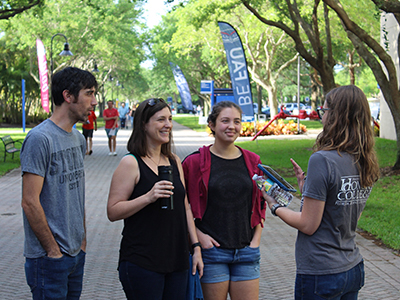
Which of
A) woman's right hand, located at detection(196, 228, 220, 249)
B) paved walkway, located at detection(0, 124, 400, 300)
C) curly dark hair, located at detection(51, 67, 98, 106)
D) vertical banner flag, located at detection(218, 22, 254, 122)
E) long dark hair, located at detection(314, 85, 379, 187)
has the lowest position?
paved walkway, located at detection(0, 124, 400, 300)

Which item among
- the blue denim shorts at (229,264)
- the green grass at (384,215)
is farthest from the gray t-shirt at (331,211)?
the green grass at (384,215)

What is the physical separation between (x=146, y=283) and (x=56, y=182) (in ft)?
2.42

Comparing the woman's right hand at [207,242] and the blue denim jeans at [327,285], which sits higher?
the woman's right hand at [207,242]

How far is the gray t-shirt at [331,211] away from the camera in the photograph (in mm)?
2566

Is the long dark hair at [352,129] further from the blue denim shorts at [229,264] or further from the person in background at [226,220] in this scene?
the blue denim shorts at [229,264]

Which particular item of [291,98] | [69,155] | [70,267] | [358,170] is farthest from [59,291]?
[291,98]

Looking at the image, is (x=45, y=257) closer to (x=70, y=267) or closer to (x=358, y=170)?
(x=70, y=267)

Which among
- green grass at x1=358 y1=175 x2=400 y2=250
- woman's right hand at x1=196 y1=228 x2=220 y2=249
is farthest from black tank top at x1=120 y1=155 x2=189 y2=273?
green grass at x1=358 y1=175 x2=400 y2=250

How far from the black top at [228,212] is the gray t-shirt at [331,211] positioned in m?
0.60

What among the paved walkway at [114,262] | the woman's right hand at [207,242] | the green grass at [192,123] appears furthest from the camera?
the green grass at [192,123]

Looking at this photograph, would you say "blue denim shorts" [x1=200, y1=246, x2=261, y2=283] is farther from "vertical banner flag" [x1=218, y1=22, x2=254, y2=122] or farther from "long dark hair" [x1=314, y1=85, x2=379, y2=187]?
"vertical banner flag" [x1=218, y1=22, x2=254, y2=122]

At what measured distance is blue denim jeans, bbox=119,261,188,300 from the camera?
2777 millimetres

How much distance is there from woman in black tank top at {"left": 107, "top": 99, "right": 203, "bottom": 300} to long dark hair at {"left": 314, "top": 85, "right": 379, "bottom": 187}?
91 centimetres

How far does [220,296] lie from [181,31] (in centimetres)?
3555
